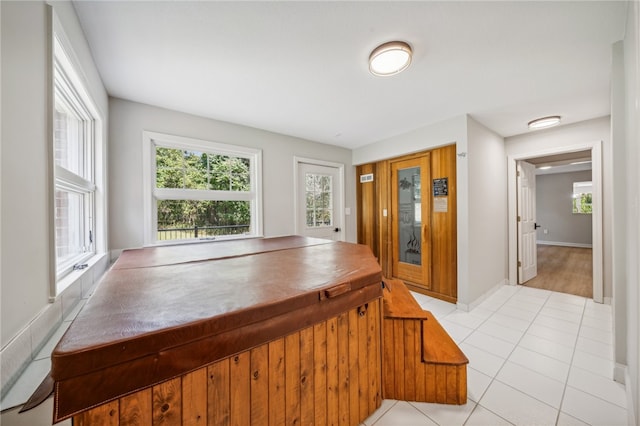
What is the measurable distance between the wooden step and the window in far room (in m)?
8.71

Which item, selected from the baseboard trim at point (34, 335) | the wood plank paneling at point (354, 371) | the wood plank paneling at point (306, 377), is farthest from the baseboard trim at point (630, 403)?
the baseboard trim at point (34, 335)

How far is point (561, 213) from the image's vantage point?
718cm

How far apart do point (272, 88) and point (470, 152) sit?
2.47m

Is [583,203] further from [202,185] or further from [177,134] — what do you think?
[177,134]

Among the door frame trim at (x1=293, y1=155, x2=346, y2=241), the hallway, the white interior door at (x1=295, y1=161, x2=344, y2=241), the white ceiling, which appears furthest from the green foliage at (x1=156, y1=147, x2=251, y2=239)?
the hallway

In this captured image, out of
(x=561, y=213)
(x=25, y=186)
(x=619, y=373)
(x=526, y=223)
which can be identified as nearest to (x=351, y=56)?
(x=25, y=186)

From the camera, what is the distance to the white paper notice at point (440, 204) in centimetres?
316

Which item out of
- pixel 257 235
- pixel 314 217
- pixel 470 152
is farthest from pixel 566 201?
pixel 257 235

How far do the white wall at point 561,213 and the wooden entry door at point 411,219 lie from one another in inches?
271

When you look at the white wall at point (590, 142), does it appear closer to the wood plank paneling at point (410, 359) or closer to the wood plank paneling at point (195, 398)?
the wood plank paneling at point (410, 359)

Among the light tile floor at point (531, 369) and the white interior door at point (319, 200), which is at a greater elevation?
the white interior door at point (319, 200)

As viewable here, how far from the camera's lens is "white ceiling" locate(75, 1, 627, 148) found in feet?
4.56

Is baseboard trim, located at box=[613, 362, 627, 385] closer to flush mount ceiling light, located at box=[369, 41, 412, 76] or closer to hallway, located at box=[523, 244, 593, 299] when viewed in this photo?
hallway, located at box=[523, 244, 593, 299]

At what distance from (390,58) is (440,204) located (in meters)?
2.16
